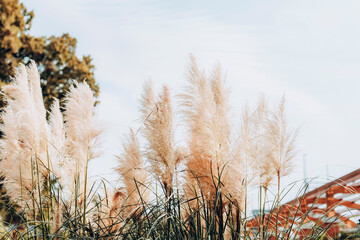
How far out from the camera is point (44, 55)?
13938 millimetres

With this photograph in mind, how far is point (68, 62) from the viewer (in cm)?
1403

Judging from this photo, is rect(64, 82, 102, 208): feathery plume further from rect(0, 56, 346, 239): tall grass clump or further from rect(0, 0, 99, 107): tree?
rect(0, 0, 99, 107): tree

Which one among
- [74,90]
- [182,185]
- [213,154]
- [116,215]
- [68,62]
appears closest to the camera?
[213,154]

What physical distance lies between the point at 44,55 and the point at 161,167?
1219 cm

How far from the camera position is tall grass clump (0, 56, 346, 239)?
271 centimetres

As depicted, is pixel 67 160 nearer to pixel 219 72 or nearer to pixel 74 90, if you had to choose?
pixel 74 90

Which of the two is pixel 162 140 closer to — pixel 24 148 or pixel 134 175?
pixel 134 175

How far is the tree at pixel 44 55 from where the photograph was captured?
42.3ft

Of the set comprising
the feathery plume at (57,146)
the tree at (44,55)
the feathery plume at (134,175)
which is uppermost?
the tree at (44,55)

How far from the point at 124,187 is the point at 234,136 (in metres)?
1.08

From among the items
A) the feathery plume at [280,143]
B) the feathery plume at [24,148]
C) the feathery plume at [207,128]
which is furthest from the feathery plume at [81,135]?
the feathery plume at [280,143]

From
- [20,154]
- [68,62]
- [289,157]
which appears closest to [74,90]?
[20,154]

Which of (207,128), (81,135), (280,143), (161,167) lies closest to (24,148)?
(81,135)

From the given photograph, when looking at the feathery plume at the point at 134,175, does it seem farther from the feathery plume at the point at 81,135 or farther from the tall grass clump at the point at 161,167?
the feathery plume at the point at 81,135
